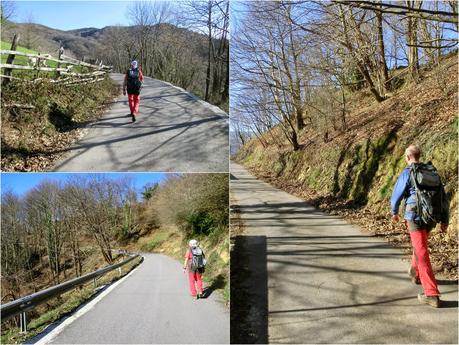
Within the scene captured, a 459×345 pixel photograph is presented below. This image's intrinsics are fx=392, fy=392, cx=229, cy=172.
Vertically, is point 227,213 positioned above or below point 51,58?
below

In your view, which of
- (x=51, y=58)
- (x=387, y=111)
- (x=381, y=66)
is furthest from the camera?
(x=381, y=66)

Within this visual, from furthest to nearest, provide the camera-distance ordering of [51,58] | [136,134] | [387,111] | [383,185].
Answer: [387,111]
[383,185]
[51,58]
[136,134]

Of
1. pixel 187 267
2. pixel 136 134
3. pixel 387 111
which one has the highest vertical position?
pixel 387 111

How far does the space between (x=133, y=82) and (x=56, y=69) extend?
1.61ft

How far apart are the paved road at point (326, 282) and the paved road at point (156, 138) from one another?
0.43m

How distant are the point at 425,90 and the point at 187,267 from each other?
9.92ft

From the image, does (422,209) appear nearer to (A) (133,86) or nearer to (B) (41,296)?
(A) (133,86)

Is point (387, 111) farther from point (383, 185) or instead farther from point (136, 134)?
point (136, 134)

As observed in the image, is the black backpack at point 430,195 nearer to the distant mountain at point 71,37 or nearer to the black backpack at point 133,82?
the distant mountain at point 71,37

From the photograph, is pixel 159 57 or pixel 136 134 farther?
pixel 159 57

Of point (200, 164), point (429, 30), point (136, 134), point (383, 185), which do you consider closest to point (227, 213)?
point (200, 164)

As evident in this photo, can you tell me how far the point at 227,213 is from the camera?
264 cm

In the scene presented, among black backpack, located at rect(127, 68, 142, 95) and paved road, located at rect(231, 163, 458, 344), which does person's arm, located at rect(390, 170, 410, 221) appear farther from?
black backpack, located at rect(127, 68, 142, 95)

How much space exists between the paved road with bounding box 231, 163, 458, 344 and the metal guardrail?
929 mm
